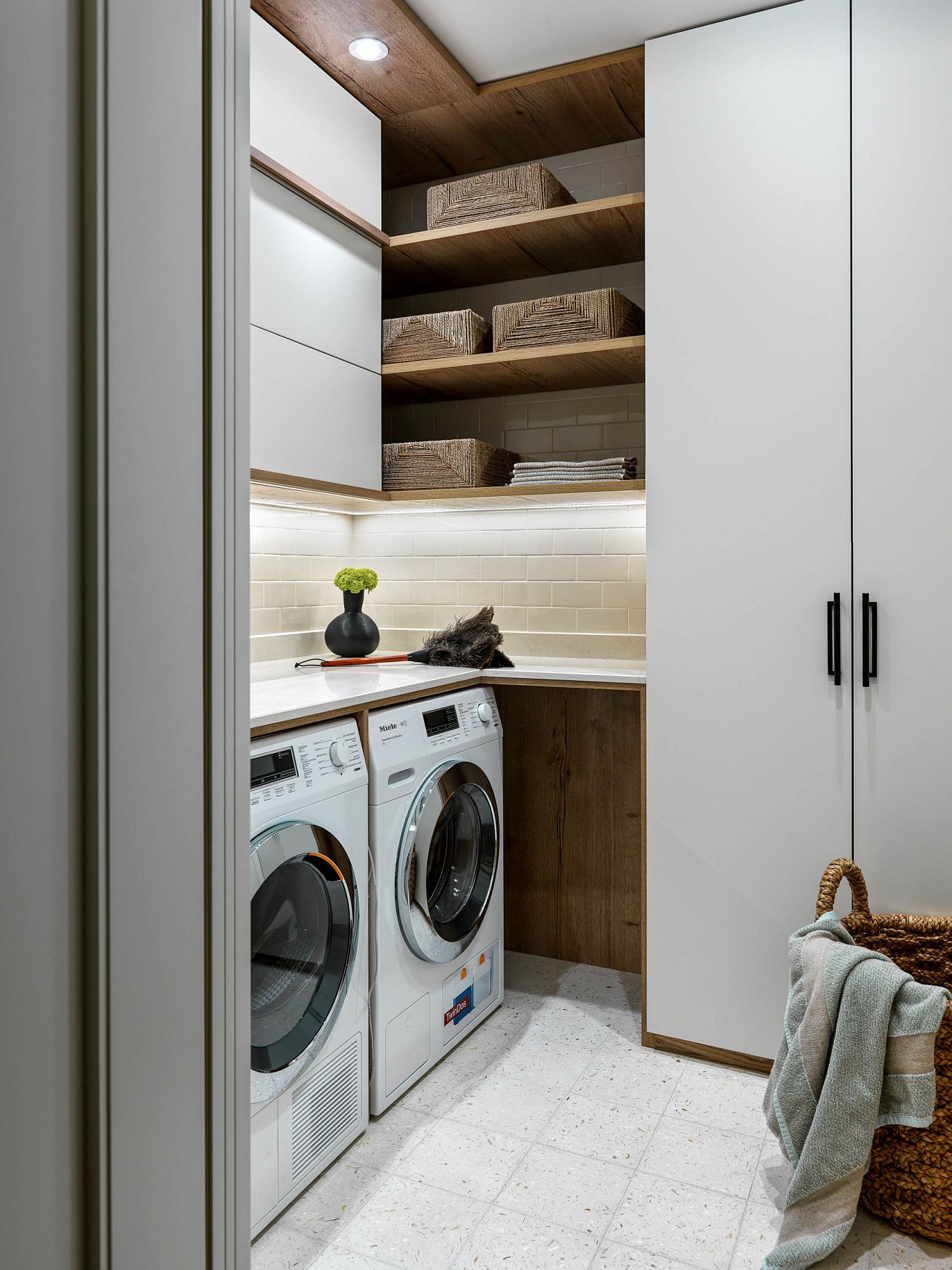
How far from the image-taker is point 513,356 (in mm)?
2568

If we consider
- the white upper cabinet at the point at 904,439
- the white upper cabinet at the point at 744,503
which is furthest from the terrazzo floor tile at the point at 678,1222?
the white upper cabinet at the point at 904,439

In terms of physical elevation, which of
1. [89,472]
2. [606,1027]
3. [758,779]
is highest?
[89,472]

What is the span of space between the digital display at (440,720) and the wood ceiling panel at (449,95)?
5.57 ft

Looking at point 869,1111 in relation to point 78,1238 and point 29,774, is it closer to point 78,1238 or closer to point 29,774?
point 78,1238

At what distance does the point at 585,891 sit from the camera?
2.96m

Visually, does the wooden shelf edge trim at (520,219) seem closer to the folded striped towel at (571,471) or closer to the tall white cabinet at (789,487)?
the tall white cabinet at (789,487)

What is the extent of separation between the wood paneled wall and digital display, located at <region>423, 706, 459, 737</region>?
1.86 feet

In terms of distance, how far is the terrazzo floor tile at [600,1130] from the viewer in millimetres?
1945

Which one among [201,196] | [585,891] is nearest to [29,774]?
[201,196]

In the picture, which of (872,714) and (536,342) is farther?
(536,342)

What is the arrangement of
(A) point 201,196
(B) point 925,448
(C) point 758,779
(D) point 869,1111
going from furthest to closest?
(C) point 758,779
(B) point 925,448
(D) point 869,1111
(A) point 201,196

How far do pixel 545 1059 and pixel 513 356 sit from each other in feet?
6.33

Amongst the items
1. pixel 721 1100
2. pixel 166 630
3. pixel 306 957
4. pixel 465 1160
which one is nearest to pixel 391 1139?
pixel 465 1160

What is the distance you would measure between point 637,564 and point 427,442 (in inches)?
30.1
